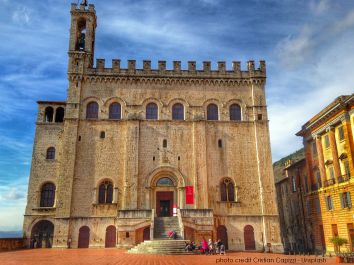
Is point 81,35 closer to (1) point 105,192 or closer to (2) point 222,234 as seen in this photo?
(1) point 105,192

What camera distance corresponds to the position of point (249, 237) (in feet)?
101

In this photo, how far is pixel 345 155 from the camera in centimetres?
2986

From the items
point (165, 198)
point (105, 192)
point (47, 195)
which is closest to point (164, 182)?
point (165, 198)

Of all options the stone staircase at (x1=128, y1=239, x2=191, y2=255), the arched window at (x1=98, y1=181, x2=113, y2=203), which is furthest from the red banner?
the stone staircase at (x1=128, y1=239, x2=191, y2=255)

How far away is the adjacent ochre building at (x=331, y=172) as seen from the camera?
29125mm

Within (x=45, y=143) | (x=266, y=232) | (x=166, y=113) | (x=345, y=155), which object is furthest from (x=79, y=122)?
(x=345, y=155)

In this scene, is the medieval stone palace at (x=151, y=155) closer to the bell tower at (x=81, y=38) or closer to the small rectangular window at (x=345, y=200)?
the bell tower at (x=81, y=38)

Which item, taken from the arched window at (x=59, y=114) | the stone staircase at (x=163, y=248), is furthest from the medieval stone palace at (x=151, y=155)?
the stone staircase at (x=163, y=248)

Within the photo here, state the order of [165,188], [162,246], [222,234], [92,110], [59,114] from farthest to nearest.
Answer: [59,114] → [92,110] → [165,188] → [222,234] → [162,246]

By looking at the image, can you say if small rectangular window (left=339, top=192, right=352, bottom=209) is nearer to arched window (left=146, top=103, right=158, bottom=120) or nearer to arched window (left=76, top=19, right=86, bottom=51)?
arched window (left=146, top=103, right=158, bottom=120)

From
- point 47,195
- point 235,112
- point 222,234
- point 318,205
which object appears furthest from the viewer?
point 318,205

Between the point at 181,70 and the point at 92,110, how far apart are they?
400 inches

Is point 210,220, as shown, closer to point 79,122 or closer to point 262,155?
point 262,155

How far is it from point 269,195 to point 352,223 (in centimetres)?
726
